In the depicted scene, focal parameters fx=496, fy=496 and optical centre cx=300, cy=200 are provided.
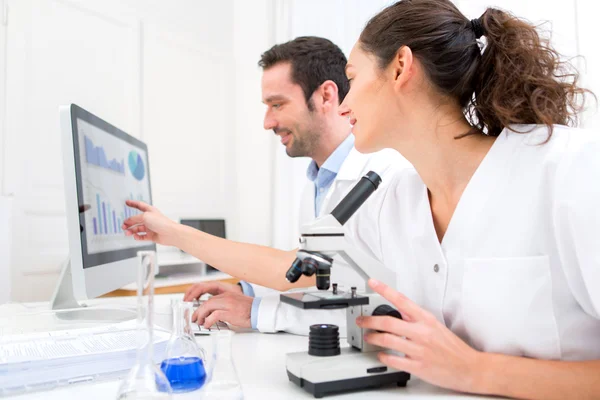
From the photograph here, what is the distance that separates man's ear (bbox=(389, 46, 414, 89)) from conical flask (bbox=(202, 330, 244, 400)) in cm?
59

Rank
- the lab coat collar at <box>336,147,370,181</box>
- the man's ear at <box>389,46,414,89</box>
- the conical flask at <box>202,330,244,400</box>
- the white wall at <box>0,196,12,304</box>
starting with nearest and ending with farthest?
the conical flask at <box>202,330,244,400</box> < the man's ear at <box>389,46,414,89</box> < the lab coat collar at <box>336,147,370,181</box> < the white wall at <box>0,196,12,304</box>

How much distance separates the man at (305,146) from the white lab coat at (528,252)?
568mm

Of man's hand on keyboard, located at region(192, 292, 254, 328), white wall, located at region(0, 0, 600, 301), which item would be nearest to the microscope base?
man's hand on keyboard, located at region(192, 292, 254, 328)

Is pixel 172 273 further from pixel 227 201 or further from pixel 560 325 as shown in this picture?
pixel 560 325

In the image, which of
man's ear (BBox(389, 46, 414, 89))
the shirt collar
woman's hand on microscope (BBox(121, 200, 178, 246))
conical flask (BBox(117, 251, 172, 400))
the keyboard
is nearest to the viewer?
conical flask (BBox(117, 251, 172, 400))

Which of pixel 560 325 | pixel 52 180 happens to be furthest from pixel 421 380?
pixel 52 180

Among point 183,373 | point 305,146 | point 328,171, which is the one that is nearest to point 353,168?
point 328,171

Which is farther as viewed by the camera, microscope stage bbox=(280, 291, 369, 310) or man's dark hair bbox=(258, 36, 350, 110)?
man's dark hair bbox=(258, 36, 350, 110)

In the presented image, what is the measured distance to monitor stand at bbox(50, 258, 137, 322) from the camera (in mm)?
1279

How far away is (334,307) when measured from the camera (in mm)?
749

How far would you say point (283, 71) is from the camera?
204 centimetres

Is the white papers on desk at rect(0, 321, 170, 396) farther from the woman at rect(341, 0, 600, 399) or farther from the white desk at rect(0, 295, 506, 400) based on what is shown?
the woman at rect(341, 0, 600, 399)

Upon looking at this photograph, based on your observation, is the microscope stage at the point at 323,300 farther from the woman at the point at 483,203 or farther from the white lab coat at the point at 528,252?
the white lab coat at the point at 528,252

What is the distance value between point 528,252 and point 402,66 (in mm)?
420
